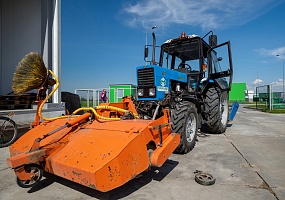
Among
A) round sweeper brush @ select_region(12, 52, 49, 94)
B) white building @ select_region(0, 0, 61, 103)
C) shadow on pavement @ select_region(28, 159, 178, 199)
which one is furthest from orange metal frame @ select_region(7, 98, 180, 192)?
white building @ select_region(0, 0, 61, 103)

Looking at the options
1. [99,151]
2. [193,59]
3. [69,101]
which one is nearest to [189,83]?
[193,59]

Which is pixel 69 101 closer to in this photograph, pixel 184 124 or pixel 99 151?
pixel 184 124

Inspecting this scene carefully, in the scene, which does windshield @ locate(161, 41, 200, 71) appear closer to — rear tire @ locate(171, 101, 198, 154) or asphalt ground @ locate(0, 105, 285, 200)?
rear tire @ locate(171, 101, 198, 154)

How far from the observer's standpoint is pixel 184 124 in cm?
381

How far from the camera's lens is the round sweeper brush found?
12.0ft

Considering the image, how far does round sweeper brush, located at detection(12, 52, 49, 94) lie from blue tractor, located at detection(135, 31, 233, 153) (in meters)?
1.95

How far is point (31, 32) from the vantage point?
839cm

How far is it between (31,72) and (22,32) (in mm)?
6298

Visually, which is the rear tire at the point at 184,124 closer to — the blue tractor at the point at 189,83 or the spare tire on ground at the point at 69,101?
the blue tractor at the point at 189,83

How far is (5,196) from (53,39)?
21.4 feet

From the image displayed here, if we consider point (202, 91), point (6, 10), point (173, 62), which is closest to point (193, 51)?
point (173, 62)

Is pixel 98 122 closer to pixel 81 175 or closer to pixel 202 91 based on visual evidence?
pixel 81 175

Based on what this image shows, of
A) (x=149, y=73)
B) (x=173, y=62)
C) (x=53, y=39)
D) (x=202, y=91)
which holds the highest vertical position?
(x=53, y=39)

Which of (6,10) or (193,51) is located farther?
(6,10)
